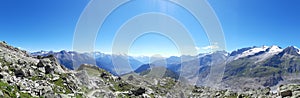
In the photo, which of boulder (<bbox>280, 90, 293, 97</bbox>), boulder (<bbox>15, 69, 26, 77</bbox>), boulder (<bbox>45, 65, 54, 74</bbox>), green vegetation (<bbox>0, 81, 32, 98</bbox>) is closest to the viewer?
green vegetation (<bbox>0, 81, 32, 98</bbox>)

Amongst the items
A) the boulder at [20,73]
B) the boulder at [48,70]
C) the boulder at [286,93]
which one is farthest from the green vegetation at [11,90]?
the boulder at [286,93]

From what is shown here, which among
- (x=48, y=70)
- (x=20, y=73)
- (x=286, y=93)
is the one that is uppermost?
(x=48, y=70)

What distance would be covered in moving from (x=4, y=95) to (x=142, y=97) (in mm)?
84082

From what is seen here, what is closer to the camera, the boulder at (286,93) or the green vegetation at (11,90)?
the green vegetation at (11,90)

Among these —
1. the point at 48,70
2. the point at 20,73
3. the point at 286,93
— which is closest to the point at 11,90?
the point at 20,73

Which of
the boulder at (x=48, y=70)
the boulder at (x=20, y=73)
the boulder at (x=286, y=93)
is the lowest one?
the boulder at (x=286, y=93)

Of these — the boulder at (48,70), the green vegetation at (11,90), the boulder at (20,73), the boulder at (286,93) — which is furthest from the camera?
the boulder at (48,70)

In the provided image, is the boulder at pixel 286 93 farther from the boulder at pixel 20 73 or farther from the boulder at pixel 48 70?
the boulder at pixel 48 70

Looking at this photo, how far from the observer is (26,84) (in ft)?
218

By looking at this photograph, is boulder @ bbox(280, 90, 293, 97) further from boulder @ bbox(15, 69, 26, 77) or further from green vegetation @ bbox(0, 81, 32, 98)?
boulder @ bbox(15, 69, 26, 77)

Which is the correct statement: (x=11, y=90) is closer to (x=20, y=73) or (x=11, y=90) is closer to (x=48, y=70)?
(x=20, y=73)

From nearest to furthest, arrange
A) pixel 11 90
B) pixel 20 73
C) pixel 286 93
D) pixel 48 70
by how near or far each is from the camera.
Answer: pixel 286 93 → pixel 11 90 → pixel 20 73 → pixel 48 70

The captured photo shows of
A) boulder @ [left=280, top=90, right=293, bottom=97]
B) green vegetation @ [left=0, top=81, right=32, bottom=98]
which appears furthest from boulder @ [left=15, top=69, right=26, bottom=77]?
boulder @ [left=280, top=90, right=293, bottom=97]

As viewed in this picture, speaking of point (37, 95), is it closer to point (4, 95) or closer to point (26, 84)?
point (26, 84)
